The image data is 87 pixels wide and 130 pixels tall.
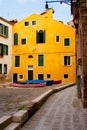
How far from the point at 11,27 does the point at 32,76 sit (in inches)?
313

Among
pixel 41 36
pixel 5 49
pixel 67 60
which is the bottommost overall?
pixel 67 60

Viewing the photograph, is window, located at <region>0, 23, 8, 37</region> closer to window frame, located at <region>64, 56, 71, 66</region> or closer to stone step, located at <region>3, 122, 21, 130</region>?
window frame, located at <region>64, 56, 71, 66</region>

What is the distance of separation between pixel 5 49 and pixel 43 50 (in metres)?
5.32

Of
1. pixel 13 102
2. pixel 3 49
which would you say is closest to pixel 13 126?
pixel 13 102

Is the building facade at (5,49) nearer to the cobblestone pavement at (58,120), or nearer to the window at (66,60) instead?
the window at (66,60)

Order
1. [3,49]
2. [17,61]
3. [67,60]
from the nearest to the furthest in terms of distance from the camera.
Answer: [3,49] < [67,60] < [17,61]

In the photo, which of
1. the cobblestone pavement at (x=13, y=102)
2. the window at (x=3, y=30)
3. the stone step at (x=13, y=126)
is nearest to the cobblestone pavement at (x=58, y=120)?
the stone step at (x=13, y=126)

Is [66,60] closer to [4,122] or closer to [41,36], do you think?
[41,36]

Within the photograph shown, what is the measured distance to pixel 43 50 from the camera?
48938mm

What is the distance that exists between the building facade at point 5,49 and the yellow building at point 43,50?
0.81 meters

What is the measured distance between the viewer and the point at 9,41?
4962cm

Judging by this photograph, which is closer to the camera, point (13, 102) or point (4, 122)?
point (4, 122)

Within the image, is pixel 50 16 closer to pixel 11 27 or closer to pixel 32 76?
pixel 11 27

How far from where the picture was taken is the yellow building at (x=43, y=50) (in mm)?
47969
